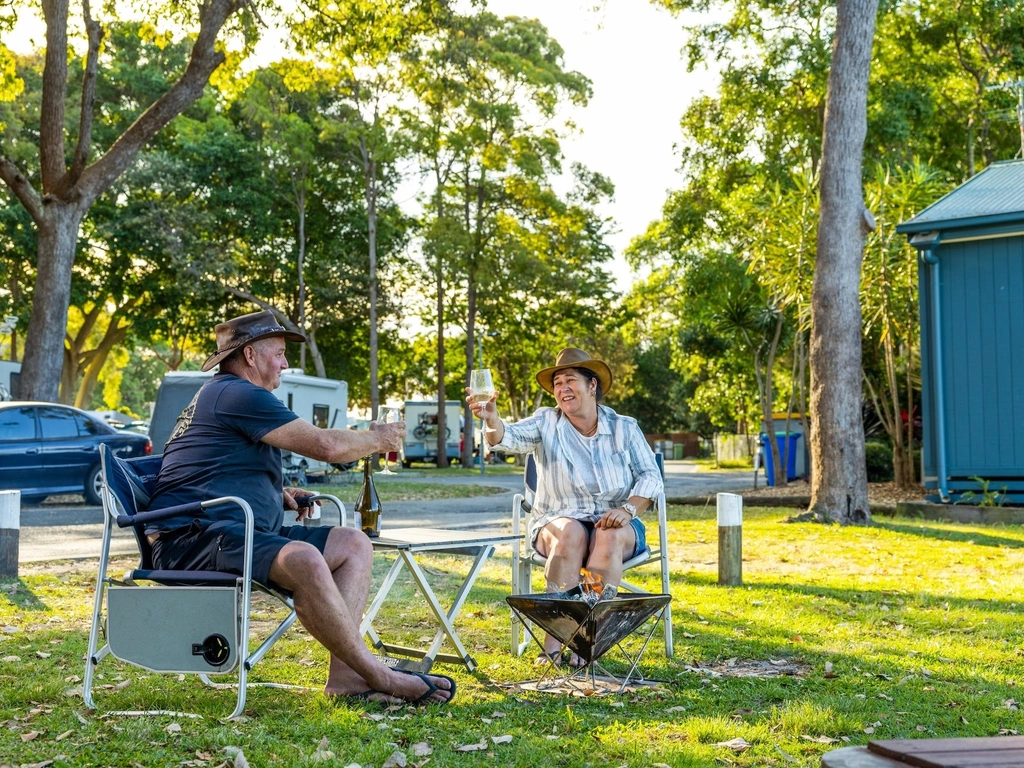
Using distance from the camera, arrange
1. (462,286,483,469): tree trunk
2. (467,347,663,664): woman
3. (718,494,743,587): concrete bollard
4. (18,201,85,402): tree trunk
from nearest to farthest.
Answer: (467,347,663,664): woman, (718,494,743,587): concrete bollard, (18,201,85,402): tree trunk, (462,286,483,469): tree trunk

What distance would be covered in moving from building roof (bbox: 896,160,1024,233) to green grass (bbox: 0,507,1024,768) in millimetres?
6623

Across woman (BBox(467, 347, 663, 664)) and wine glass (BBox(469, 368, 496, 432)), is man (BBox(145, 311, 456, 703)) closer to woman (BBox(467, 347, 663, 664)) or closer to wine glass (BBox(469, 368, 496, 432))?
wine glass (BBox(469, 368, 496, 432))

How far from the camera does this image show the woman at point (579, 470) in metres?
4.93

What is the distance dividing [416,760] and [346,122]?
1066 inches

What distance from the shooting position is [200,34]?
48.2ft

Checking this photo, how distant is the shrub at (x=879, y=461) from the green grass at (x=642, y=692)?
482 inches

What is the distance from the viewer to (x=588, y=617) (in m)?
4.17

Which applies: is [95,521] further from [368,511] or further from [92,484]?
[368,511]

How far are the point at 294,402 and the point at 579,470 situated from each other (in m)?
18.8

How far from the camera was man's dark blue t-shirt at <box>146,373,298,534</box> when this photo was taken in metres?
4.11

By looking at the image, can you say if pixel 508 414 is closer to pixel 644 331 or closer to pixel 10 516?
pixel 644 331

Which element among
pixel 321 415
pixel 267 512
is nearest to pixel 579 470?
pixel 267 512

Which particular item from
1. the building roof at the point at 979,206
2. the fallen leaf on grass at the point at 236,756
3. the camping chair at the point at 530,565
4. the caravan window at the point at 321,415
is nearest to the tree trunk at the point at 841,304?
the building roof at the point at 979,206

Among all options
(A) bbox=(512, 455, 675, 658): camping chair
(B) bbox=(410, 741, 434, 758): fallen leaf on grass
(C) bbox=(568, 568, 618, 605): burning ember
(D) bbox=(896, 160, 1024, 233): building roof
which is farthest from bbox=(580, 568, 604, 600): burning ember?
(D) bbox=(896, 160, 1024, 233): building roof
